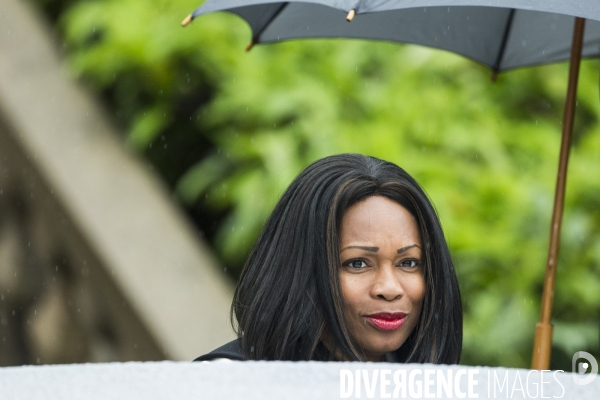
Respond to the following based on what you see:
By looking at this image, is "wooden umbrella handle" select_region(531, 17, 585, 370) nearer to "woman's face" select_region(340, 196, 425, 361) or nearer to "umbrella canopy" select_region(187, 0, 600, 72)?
"umbrella canopy" select_region(187, 0, 600, 72)

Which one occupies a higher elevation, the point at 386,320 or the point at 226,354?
the point at 386,320

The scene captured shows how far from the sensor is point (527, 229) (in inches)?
164

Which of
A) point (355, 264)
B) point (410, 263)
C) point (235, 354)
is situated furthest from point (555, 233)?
point (235, 354)

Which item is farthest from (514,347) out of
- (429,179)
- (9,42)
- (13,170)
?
(9,42)

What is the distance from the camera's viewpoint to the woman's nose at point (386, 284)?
197 centimetres

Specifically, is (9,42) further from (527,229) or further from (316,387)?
(316,387)

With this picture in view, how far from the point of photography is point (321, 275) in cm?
199

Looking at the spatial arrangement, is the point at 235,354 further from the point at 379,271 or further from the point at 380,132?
the point at 380,132

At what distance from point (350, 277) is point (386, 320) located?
0.13 meters

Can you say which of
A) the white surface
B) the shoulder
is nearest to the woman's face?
the shoulder

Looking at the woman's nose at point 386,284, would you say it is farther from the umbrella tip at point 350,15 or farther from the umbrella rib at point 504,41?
the umbrella rib at point 504,41

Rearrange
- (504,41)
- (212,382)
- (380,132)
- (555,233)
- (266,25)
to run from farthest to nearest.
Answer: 1. (380,132)
2. (504,41)
3. (266,25)
4. (555,233)
5. (212,382)

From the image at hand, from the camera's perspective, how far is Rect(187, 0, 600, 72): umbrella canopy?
10.3 feet

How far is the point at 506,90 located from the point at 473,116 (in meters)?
0.34
